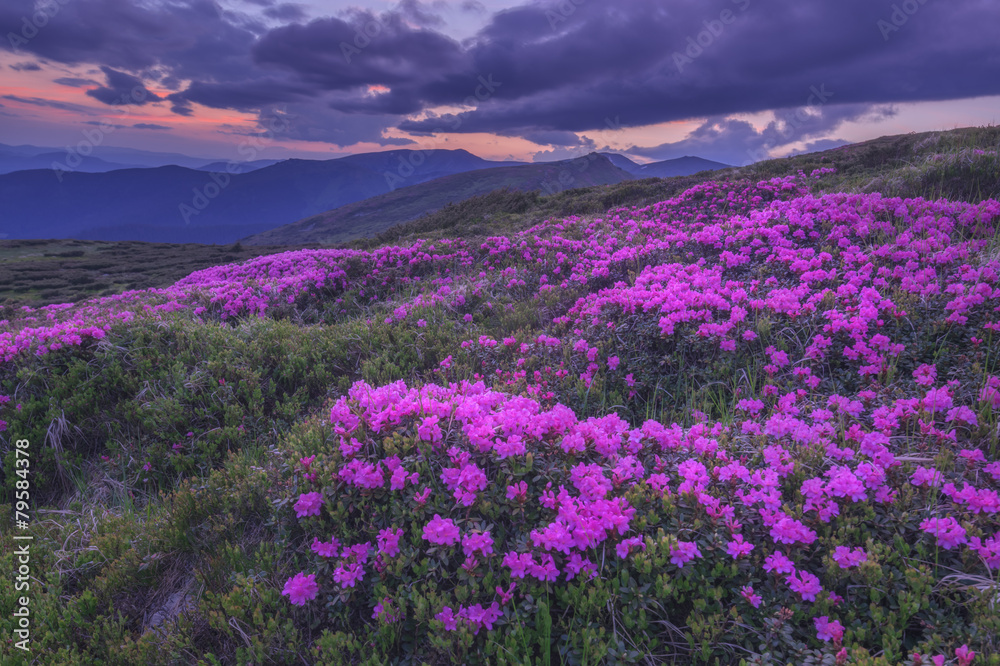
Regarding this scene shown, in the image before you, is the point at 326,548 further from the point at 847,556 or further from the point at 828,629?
the point at 847,556

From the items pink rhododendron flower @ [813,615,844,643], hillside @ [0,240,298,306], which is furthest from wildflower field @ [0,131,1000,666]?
hillside @ [0,240,298,306]

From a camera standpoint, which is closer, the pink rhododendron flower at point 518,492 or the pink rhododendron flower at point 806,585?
the pink rhododendron flower at point 806,585

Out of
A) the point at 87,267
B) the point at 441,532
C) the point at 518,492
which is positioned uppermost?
the point at 87,267

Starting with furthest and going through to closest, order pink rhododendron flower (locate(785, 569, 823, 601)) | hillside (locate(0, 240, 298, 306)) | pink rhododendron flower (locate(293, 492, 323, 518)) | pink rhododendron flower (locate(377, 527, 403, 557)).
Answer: hillside (locate(0, 240, 298, 306)) → pink rhododendron flower (locate(293, 492, 323, 518)) → pink rhododendron flower (locate(377, 527, 403, 557)) → pink rhododendron flower (locate(785, 569, 823, 601))

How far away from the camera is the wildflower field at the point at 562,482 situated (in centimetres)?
273

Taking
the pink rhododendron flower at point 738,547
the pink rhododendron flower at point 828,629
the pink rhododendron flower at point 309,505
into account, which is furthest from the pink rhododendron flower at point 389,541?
the pink rhododendron flower at point 828,629

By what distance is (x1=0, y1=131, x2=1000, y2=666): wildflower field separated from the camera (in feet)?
8.96

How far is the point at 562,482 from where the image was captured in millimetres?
3412

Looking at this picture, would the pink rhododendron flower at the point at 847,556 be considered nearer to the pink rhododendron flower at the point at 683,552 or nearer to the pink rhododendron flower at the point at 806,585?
the pink rhododendron flower at the point at 806,585

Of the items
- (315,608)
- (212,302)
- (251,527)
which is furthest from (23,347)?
(315,608)

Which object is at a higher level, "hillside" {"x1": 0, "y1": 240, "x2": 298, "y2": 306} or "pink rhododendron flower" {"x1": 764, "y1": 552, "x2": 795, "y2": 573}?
"hillside" {"x1": 0, "y1": 240, "x2": 298, "y2": 306}

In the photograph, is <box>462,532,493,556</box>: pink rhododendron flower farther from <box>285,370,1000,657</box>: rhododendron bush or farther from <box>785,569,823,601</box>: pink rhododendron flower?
<box>785,569,823,601</box>: pink rhododendron flower

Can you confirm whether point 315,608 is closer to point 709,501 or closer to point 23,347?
point 709,501

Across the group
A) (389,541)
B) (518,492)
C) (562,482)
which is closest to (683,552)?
(562,482)
